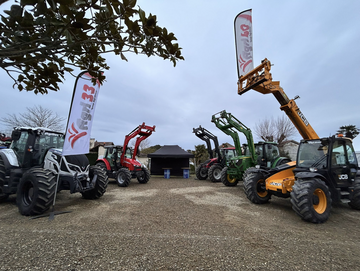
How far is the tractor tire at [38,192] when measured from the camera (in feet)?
13.4

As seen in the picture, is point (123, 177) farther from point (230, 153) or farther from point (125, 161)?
point (230, 153)

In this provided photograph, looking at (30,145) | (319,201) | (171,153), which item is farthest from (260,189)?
(171,153)

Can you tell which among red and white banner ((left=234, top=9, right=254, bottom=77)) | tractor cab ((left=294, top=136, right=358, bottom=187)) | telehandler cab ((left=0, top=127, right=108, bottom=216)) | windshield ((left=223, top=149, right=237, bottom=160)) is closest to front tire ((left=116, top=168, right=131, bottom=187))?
telehandler cab ((left=0, top=127, right=108, bottom=216))

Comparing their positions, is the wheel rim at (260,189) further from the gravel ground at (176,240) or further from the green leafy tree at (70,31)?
the green leafy tree at (70,31)

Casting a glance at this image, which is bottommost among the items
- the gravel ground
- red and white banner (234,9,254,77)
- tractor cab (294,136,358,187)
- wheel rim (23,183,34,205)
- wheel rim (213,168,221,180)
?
the gravel ground

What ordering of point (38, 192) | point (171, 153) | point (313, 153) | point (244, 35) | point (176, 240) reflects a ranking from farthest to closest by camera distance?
point (171, 153)
point (244, 35)
point (313, 153)
point (38, 192)
point (176, 240)

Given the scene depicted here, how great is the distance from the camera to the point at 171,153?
51.1 feet

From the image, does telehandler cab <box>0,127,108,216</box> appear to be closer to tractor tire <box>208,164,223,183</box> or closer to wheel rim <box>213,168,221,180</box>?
tractor tire <box>208,164,223,183</box>

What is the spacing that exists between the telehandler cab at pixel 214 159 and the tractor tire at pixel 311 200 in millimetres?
7423

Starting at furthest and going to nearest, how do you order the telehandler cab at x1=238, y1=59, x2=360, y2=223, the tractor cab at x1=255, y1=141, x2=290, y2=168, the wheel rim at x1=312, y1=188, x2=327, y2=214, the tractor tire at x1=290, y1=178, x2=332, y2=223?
the tractor cab at x1=255, y1=141, x2=290, y2=168 < the wheel rim at x1=312, y1=188, x2=327, y2=214 < the telehandler cab at x1=238, y1=59, x2=360, y2=223 < the tractor tire at x1=290, y1=178, x2=332, y2=223

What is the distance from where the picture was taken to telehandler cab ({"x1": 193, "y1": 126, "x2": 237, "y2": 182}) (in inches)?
458

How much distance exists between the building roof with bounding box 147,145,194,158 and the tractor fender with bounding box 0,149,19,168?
1033 centimetres

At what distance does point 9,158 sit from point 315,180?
7667 millimetres

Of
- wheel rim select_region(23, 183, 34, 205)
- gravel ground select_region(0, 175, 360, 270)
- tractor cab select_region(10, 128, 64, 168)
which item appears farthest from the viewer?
tractor cab select_region(10, 128, 64, 168)
